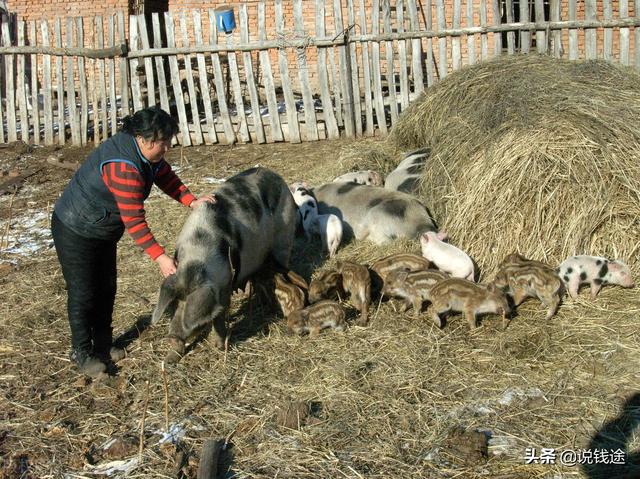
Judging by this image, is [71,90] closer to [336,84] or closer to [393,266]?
[336,84]

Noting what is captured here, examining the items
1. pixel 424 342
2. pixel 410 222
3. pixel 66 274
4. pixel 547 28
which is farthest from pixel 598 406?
pixel 547 28

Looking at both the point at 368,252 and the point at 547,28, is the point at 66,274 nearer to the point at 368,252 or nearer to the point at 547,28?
the point at 368,252

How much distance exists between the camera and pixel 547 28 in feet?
36.9

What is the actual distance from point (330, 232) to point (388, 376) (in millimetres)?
2539

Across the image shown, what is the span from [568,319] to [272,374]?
2444 mm

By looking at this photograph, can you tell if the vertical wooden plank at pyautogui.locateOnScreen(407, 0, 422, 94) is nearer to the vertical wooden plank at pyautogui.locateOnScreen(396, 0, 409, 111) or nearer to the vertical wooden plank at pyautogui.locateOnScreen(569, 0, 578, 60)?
the vertical wooden plank at pyautogui.locateOnScreen(396, 0, 409, 111)

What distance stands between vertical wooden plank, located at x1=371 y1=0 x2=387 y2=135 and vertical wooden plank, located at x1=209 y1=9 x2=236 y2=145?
2557 mm

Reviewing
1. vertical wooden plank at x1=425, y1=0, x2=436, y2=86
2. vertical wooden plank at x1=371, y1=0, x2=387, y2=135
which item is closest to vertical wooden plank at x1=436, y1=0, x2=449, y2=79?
vertical wooden plank at x1=425, y1=0, x2=436, y2=86

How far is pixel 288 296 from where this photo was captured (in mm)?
6012

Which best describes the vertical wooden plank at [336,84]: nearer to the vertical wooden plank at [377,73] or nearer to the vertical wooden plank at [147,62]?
the vertical wooden plank at [377,73]

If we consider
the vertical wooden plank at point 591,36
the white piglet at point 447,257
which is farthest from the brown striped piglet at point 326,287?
the vertical wooden plank at point 591,36

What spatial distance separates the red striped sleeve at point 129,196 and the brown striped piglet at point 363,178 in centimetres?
428

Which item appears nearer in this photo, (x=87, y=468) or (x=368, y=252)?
(x=87, y=468)

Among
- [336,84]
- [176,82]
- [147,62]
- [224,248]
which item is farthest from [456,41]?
[224,248]
